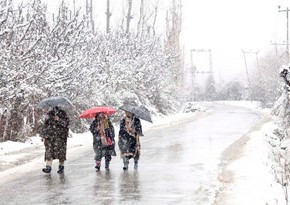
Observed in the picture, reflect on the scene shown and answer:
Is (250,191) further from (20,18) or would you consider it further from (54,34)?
(54,34)

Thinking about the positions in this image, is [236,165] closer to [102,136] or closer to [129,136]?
[129,136]

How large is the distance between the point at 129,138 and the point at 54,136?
173 cm

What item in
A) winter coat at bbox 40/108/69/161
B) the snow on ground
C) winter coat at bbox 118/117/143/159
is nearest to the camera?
the snow on ground

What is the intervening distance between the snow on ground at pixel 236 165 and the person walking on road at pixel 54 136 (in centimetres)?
108

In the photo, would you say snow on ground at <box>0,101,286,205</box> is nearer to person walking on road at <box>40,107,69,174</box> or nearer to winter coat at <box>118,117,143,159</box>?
person walking on road at <box>40,107,69,174</box>

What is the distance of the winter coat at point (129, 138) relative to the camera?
1253 centimetres

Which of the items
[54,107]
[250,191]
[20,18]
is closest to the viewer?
[250,191]

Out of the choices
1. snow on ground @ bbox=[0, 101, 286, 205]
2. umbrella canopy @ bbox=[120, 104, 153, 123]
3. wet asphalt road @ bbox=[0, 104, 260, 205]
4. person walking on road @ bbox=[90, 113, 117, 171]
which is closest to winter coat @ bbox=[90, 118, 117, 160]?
person walking on road @ bbox=[90, 113, 117, 171]

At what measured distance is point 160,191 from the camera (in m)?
9.94

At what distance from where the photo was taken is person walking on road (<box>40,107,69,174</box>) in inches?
480

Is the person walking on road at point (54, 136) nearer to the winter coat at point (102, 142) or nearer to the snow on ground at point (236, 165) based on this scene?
the winter coat at point (102, 142)

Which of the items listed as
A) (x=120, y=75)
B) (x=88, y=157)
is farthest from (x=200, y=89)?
(x=88, y=157)

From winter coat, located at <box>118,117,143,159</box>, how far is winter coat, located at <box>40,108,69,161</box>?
134cm

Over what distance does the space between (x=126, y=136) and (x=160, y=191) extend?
9.27 feet
